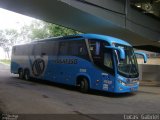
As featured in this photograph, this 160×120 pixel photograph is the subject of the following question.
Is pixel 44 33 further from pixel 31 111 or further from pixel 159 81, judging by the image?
pixel 31 111

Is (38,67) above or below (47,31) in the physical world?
below

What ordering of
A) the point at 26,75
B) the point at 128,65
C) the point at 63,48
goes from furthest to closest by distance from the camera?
the point at 26,75
the point at 63,48
the point at 128,65

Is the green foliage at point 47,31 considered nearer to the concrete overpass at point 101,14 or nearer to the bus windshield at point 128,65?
the concrete overpass at point 101,14

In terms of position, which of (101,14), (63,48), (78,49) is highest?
(101,14)

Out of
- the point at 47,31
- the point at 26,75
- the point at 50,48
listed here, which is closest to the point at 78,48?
the point at 50,48

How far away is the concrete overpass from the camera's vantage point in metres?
12.8

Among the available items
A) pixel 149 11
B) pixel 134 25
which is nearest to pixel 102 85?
pixel 134 25

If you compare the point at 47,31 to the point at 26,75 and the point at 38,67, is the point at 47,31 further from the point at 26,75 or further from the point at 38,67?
the point at 38,67

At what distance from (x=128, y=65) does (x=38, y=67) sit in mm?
8255

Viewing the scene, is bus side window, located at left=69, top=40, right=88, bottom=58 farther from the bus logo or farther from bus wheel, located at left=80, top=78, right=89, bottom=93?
the bus logo

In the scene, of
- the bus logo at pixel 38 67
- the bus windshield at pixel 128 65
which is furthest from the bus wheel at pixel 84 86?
the bus logo at pixel 38 67

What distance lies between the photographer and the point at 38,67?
20.1 meters

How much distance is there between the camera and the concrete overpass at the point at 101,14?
12766mm

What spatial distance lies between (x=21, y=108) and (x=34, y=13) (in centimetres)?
620
